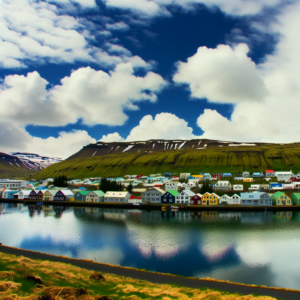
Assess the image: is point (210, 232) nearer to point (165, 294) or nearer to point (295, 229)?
point (295, 229)

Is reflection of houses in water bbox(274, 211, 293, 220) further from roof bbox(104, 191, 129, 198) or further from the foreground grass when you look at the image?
roof bbox(104, 191, 129, 198)

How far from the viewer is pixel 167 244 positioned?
3788 cm

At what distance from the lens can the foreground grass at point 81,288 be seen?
14344 mm

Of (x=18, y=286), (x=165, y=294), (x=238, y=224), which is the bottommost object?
(x=238, y=224)

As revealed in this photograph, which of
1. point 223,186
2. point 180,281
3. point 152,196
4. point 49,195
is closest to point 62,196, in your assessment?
point 49,195

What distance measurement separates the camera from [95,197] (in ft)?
313

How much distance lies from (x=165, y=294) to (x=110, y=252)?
18095 millimetres

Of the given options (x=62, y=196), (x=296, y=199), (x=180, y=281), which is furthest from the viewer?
(x=62, y=196)

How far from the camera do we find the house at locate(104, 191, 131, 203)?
90750 millimetres

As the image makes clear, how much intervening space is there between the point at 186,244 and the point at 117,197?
188 feet

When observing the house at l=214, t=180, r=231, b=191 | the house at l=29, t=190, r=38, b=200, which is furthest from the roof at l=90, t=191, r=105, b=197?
the house at l=214, t=180, r=231, b=191

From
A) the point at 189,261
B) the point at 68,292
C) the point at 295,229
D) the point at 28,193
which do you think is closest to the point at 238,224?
the point at 295,229

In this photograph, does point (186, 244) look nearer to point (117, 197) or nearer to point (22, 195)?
point (117, 197)

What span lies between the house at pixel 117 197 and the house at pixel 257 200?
139 ft
